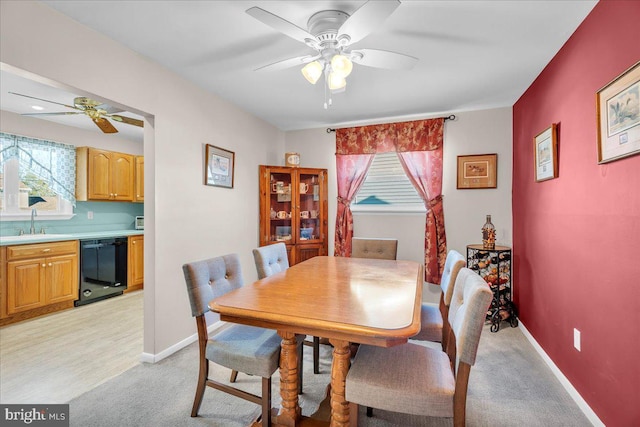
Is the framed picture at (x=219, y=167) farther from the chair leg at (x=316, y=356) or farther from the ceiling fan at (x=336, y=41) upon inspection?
the chair leg at (x=316, y=356)

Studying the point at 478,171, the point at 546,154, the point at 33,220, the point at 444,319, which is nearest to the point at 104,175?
the point at 33,220

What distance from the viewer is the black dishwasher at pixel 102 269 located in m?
3.88

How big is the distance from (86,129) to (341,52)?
4.23 m

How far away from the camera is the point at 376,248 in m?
Result: 3.07

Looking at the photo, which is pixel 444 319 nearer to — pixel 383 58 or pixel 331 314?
pixel 331 314

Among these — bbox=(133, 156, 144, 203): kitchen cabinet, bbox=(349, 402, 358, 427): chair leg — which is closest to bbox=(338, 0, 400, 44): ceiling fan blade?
bbox=(349, 402, 358, 427): chair leg

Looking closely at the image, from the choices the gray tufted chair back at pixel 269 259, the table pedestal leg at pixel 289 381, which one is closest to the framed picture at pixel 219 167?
the gray tufted chair back at pixel 269 259

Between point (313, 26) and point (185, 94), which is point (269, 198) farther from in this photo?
point (313, 26)

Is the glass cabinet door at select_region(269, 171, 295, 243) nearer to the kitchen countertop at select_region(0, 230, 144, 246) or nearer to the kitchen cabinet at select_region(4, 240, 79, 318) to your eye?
the kitchen countertop at select_region(0, 230, 144, 246)

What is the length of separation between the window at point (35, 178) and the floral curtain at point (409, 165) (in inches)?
148

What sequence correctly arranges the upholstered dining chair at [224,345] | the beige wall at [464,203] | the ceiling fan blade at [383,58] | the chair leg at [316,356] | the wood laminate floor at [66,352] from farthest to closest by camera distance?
the beige wall at [464,203] → the chair leg at [316,356] → the wood laminate floor at [66,352] → the ceiling fan blade at [383,58] → the upholstered dining chair at [224,345]

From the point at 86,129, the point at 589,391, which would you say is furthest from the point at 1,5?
the point at 589,391

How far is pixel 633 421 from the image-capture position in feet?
4.60

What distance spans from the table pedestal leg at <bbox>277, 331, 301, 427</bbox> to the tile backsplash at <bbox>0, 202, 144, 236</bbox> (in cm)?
428
